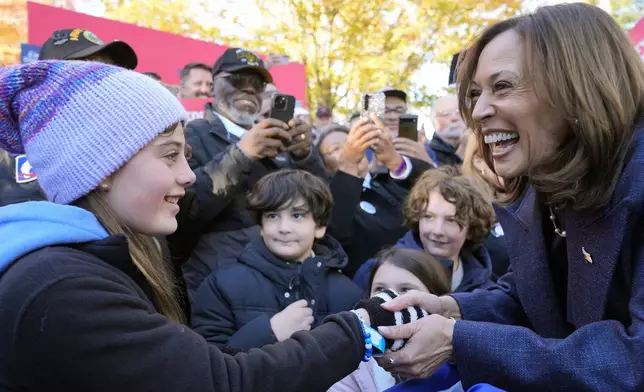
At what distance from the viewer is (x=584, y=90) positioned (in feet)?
6.35

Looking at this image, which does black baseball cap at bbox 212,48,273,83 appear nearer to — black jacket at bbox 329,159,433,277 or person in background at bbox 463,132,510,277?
black jacket at bbox 329,159,433,277

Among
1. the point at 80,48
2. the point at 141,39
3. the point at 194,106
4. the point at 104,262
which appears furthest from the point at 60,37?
the point at 141,39

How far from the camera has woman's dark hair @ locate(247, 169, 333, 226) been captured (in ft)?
10.9

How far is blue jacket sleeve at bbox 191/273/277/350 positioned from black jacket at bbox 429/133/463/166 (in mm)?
3159

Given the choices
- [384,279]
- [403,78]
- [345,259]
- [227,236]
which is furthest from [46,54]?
[403,78]

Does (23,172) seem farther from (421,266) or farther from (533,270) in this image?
(533,270)

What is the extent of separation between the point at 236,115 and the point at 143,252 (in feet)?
7.46

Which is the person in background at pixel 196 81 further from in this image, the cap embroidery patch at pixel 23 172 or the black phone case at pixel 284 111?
the cap embroidery patch at pixel 23 172

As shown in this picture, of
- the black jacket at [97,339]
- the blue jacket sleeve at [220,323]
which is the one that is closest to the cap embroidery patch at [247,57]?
the blue jacket sleeve at [220,323]

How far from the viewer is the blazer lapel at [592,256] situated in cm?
189

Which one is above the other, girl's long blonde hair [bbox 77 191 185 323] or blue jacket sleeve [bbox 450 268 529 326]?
girl's long blonde hair [bbox 77 191 185 323]

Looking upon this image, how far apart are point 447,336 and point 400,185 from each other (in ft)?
7.72

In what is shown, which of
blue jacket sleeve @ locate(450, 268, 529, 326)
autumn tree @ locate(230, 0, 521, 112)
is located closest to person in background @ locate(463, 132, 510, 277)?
blue jacket sleeve @ locate(450, 268, 529, 326)

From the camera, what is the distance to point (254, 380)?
62.5 inches
